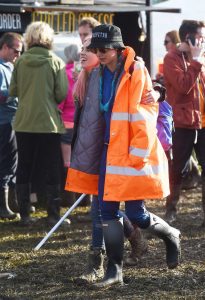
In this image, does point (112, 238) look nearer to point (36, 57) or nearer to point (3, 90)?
point (36, 57)

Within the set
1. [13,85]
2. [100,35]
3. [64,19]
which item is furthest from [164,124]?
Result: [64,19]

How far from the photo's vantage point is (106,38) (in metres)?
5.45

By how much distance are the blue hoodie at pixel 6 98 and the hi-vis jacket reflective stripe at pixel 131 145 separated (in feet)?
9.86

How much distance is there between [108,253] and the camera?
18.6ft

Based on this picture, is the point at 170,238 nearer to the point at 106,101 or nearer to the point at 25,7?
the point at 106,101

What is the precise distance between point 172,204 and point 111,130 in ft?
9.44

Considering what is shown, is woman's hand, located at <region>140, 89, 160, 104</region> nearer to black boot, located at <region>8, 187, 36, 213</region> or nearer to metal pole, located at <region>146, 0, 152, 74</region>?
black boot, located at <region>8, 187, 36, 213</region>

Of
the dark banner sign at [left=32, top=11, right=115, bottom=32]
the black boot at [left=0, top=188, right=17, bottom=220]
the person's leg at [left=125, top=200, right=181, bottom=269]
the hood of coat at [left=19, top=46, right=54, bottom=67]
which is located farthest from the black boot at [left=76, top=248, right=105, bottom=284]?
the dark banner sign at [left=32, top=11, right=115, bottom=32]

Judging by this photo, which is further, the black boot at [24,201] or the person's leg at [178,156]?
the black boot at [24,201]

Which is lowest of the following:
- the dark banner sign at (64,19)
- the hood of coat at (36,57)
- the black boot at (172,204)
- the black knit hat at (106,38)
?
the black boot at (172,204)

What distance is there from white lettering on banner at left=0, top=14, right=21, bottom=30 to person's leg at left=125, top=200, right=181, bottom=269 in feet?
14.1

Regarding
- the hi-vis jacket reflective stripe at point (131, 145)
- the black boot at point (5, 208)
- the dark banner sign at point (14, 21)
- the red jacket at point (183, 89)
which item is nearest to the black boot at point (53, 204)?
the black boot at point (5, 208)

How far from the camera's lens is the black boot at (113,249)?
5598mm

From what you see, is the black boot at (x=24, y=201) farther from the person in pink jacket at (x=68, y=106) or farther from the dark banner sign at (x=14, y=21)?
the dark banner sign at (x=14, y=21)
